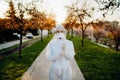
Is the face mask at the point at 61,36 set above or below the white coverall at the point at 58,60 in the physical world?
above

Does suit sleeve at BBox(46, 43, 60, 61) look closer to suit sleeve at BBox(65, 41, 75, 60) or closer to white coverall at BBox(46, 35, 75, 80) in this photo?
white coverall at BBox(46, 35, 75, 80)

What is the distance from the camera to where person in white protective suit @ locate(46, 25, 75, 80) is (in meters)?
5.19

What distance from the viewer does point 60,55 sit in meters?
5.19

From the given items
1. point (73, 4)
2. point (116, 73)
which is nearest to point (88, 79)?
point (116, 73)

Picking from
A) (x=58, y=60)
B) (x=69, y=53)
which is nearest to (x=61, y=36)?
(x=69, y=53)

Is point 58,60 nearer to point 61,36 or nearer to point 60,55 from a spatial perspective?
point 60,55

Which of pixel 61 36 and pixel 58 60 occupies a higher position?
pixel 61 36

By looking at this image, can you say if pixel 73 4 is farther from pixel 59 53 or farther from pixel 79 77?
pixel 59 53

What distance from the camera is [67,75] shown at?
5.29m

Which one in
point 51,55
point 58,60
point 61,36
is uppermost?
point 61,36

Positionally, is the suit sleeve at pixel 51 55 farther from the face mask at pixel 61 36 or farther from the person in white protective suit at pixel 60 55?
the face mask at pixel 61 36

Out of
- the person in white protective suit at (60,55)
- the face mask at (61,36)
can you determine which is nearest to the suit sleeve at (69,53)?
the person in white protective suit at (60,55)

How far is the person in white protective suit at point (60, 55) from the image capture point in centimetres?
519

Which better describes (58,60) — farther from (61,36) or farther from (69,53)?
(61,36)
